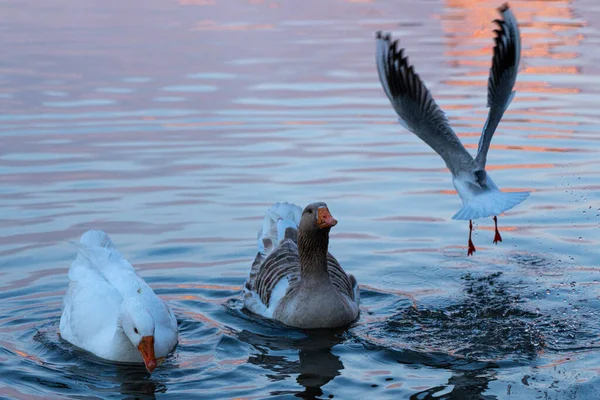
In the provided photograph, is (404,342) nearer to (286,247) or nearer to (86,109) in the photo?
(286,247)

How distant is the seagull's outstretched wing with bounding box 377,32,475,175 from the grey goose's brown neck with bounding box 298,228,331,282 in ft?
4.65

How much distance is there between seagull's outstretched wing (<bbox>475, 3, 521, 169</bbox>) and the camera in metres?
9.34

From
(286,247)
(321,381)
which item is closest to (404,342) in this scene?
(321,381)

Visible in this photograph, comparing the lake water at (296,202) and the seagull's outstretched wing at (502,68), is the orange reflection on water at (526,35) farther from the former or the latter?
the seagull's outstretched wing at (502,68)

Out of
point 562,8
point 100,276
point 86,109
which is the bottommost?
point 100,276

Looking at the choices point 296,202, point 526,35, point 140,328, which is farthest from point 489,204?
point 526,35

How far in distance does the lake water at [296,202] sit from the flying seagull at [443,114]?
0.88 metres

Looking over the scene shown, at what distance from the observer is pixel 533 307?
8.74 metres

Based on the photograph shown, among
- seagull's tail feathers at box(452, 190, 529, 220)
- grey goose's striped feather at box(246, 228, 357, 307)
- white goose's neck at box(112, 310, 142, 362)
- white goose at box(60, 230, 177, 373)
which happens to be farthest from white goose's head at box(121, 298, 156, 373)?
seagull's tail feathers at box(452, 190, 529, 220)

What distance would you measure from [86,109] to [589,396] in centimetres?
1226

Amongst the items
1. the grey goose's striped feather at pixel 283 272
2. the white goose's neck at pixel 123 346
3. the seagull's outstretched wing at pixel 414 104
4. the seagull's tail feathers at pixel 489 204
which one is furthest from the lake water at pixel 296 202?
the seagull's outstretched wing at pixel 414 104

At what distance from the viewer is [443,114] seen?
369 inches

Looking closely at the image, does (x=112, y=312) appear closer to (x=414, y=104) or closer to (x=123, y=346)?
(x=123, y=346)

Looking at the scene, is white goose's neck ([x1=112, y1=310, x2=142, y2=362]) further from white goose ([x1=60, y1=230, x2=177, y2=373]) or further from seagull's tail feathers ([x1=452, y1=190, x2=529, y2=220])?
seagull's tail feathers ([x1=452, y1=190, x2=529, y2=220])
